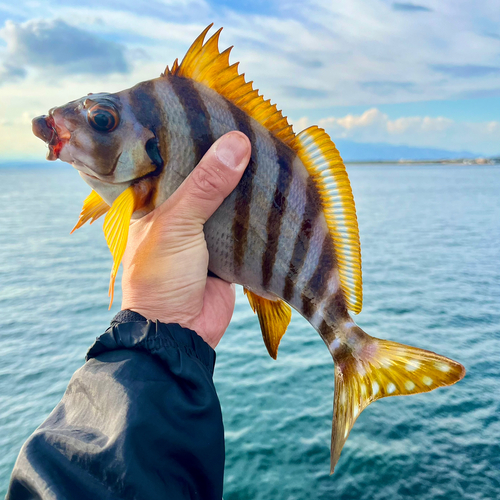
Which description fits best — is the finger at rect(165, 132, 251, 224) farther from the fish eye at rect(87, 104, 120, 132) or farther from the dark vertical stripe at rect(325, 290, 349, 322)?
the dark vertical stripe at rect(325, 290, 349, 322)

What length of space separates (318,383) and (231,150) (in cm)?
803

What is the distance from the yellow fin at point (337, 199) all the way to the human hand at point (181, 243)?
367mm

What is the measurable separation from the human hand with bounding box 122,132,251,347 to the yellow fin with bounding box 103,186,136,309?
25 cm

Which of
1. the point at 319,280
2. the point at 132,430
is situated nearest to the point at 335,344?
the point at 319,280

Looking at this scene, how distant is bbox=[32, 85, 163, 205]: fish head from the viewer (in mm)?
2404

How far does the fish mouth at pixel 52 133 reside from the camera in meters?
2.41

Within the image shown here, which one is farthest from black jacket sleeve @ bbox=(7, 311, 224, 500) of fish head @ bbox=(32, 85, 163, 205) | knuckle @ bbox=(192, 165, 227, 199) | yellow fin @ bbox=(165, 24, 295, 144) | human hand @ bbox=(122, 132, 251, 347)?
yellow fin @ bbox=(165, 24, 295, 144)

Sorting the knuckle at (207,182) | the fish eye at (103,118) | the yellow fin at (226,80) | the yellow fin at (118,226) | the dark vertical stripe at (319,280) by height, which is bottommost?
the dark vertical stripe at (319,280)

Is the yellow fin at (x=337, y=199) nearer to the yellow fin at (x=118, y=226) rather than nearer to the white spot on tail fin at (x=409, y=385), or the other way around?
the white spot on tail fin at (x=409, y=385)

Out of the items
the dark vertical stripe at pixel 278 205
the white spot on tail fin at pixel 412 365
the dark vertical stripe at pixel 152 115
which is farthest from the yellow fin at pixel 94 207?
the white spot on tail fin at pixel 412 365

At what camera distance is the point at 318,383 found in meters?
9.52

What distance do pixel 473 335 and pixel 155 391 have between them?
39.0 feet

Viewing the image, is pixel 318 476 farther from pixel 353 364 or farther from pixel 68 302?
pixel 68 302

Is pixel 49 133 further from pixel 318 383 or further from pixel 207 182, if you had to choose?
pixel 318 383
